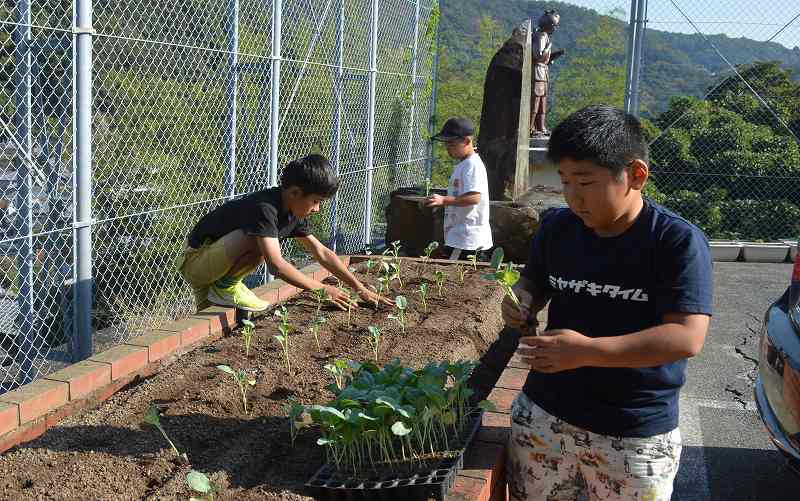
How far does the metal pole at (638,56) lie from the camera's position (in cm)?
1055

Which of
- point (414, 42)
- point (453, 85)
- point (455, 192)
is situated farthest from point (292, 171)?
point (453, 85)

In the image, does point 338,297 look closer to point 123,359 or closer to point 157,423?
point 123,359

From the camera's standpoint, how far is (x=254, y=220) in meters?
4.65

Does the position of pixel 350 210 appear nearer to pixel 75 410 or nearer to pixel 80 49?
pixel 80 49

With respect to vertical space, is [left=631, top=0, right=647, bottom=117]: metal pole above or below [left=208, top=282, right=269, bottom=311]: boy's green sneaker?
above

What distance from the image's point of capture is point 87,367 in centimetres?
379

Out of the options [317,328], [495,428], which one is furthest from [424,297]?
[495,428]

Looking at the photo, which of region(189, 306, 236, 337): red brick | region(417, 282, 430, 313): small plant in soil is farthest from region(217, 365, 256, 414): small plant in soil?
region(417, 282, 430, 313): small plant in soil

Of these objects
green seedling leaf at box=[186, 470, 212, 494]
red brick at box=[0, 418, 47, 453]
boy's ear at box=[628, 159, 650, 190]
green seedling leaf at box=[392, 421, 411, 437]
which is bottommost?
red brick at box=[0, 418, 47, 453]

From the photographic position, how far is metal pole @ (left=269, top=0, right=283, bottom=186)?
21.4ft

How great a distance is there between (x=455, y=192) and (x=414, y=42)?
4.63 meters

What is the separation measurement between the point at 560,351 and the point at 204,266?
119 inches

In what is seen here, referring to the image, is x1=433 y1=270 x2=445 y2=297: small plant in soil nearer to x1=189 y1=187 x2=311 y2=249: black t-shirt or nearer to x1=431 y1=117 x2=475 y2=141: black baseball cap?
x1=189 y1=187 x2=311 y2=249: black t-shirt

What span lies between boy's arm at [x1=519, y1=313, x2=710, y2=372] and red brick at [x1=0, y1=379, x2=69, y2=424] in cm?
206
